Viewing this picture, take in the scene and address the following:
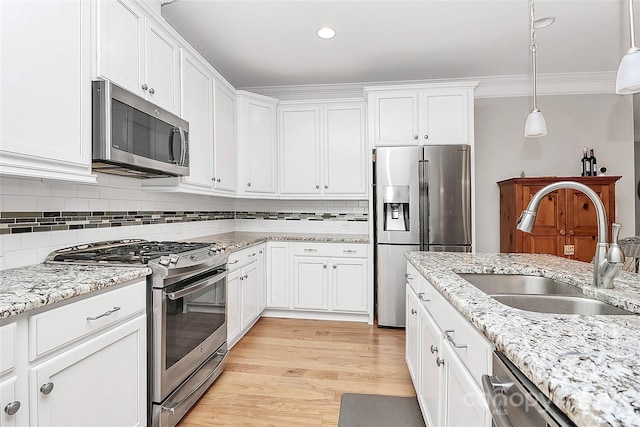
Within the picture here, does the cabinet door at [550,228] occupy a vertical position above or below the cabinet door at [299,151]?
below

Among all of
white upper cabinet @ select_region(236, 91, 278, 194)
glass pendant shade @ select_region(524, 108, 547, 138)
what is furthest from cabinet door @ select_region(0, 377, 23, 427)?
white upper cabinet @ select_region(236, 91, 278, 194)

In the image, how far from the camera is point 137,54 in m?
2.01

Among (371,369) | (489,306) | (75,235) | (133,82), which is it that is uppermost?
(133,82)

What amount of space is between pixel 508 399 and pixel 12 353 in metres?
1.38

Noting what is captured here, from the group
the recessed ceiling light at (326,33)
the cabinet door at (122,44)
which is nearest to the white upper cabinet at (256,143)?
the recessed ceiling light at (326,33)

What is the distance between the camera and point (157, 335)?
1.70 metres

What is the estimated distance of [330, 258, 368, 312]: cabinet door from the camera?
11.7ft

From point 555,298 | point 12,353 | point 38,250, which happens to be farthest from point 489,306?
point 38,250

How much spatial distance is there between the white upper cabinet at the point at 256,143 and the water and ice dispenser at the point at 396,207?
131 cm

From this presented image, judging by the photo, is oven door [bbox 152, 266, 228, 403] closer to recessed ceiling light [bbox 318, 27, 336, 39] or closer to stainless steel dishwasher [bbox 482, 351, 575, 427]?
stainless steel dishwasher [bbox 482, 351, 575, 427]

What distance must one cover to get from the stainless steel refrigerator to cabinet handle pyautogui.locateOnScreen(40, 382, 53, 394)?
276cm

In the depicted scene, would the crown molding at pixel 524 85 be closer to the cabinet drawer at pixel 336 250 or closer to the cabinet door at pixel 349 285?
the cabinet drawer at pixel 336 250

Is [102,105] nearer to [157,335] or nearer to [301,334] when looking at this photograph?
[157,335]

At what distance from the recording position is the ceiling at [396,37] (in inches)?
101
